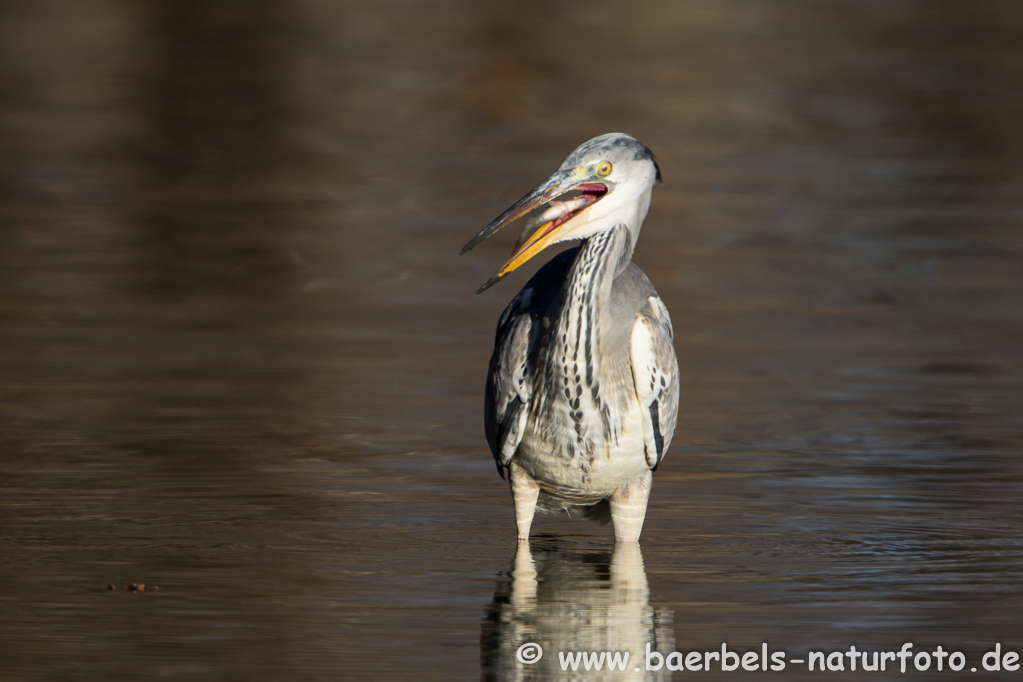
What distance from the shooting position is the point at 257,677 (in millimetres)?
5910

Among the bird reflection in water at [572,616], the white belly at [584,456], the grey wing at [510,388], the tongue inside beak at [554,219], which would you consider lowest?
the bird reflection in water at [572,616]

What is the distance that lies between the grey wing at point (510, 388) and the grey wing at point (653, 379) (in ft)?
1.59

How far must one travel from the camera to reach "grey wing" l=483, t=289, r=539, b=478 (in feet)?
25.4

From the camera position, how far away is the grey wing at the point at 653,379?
305 inches

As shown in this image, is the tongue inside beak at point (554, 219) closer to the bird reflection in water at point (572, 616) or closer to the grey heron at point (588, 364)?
the grey heron at point (588, 364)

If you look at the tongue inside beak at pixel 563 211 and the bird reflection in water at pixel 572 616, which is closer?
the bird reflection in water at pixel 572 616

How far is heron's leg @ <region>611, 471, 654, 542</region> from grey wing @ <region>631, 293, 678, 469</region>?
11cm

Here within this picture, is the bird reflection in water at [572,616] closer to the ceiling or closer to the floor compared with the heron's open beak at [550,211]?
closer to the floor

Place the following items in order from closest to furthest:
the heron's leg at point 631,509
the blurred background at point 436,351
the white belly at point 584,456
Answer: the blurred background at point 436,351 < the white belly at point 584,456 < the heron's leg at point 631,509

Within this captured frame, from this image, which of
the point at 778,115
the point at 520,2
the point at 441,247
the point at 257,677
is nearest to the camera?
the point at 257,677

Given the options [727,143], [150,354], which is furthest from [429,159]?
[150,354]

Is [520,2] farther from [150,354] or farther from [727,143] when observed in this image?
[150,354]

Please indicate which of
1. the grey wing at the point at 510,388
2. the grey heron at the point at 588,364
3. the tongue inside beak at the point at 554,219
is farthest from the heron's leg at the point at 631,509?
the tongue inside beak at the point at 554,219

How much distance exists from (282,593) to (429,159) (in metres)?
15.5
